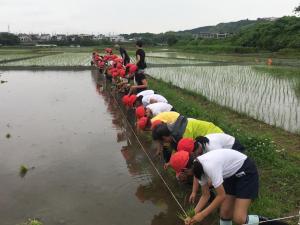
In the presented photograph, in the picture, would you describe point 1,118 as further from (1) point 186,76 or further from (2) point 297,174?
(1) point 186,76

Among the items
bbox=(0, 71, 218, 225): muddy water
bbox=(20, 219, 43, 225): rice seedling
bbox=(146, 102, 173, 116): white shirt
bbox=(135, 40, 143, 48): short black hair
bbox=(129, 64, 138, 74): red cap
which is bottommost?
bbox=(0, 71, 218, 225): muddy water

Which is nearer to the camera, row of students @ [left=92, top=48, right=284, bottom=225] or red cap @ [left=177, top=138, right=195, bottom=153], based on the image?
row of students @ [left=92, top=48, right=284, bottom=225]

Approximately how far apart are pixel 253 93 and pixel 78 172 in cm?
851

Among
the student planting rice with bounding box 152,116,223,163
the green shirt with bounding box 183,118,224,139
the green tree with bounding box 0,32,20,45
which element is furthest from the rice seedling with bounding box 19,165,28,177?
the green tree with bounding box 0,32,20,45

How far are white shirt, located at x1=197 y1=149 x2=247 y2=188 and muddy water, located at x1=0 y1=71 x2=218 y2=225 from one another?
3.92ft

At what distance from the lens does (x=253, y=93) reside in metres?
12.9

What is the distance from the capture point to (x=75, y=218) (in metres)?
Answer: 4.41

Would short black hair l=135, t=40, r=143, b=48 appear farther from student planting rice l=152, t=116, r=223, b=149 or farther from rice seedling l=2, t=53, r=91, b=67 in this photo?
rice seedling l=2, t=53, r=91, b=67

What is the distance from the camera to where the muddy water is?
14.9ft

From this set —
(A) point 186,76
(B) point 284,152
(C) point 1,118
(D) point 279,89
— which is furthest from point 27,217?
(A) point 186,76

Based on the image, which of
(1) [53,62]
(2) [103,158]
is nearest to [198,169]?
(2) [103,158]

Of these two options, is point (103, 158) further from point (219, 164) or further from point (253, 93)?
point (253, 93)

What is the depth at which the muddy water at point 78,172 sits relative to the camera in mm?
4555

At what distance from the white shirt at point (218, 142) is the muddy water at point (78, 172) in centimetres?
109
